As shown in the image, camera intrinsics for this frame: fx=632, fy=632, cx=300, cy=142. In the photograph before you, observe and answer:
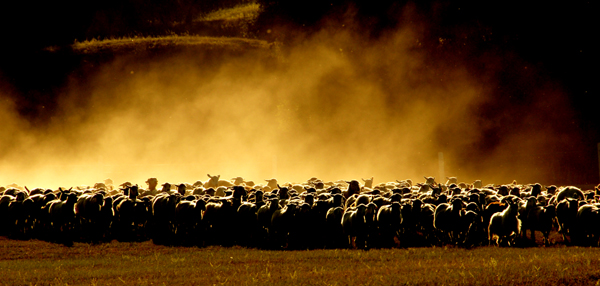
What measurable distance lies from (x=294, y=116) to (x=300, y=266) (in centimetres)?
5150

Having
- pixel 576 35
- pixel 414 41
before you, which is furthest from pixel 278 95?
pixel 576 35

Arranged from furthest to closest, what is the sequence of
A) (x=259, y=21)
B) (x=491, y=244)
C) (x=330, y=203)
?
(x=259, y=21)
(x=330, y=203)
(x=491, y=244)

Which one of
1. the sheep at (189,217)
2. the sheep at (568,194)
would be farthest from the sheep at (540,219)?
the sheep at (189,217)

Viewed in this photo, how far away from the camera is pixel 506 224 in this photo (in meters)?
16.8

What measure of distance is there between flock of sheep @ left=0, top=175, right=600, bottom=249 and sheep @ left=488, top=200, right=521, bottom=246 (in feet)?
0.09

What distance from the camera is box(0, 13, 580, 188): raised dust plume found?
55625mm

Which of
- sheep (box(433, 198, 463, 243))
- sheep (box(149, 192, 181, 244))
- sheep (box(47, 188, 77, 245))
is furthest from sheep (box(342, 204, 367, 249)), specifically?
sheep (box(47, 188, 77, 245))

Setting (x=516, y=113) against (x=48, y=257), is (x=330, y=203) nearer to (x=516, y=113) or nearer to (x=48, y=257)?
(x=48, y=257)

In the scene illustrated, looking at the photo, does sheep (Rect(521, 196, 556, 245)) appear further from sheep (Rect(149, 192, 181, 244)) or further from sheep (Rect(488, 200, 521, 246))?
sheep (Rect(149, 192, 181, 244))

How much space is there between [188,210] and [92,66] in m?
57.0

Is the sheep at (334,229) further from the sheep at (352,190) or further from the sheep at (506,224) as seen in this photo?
the sheep at (352,190)

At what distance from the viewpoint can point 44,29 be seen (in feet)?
289

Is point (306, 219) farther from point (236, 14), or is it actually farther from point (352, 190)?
point (236, 14)

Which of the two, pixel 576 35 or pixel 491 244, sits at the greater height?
pixel 576 35
